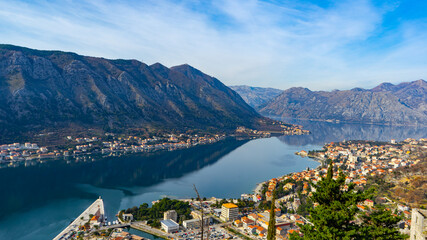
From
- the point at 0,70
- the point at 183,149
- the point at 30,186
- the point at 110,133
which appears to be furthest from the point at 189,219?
the point at 0,70

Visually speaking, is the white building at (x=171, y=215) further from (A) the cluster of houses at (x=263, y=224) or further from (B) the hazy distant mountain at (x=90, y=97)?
(B) the hazy distant mountain at (x=90, y=97)

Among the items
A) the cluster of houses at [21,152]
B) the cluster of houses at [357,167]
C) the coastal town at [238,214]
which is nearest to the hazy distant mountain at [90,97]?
the cluster of houses at [21,152]

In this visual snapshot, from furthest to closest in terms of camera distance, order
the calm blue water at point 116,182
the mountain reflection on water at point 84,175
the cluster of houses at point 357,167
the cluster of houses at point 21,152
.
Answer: the cluster of houses at point 21,152
the mountain reflection on water at point 84,175
the cluster of houses at point 357,167
the calm blue water at point 116,182

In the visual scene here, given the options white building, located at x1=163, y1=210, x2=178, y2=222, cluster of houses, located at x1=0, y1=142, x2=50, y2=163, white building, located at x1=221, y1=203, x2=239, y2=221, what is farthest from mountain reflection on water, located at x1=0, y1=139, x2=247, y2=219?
white building, located at x1=221, y1=203, x2=239, y2=221

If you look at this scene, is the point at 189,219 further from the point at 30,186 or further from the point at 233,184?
the point at 30,186

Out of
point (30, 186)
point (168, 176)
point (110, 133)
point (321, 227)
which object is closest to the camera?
point (321, 227)

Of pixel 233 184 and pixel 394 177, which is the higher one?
Answer: pixel 394 177
